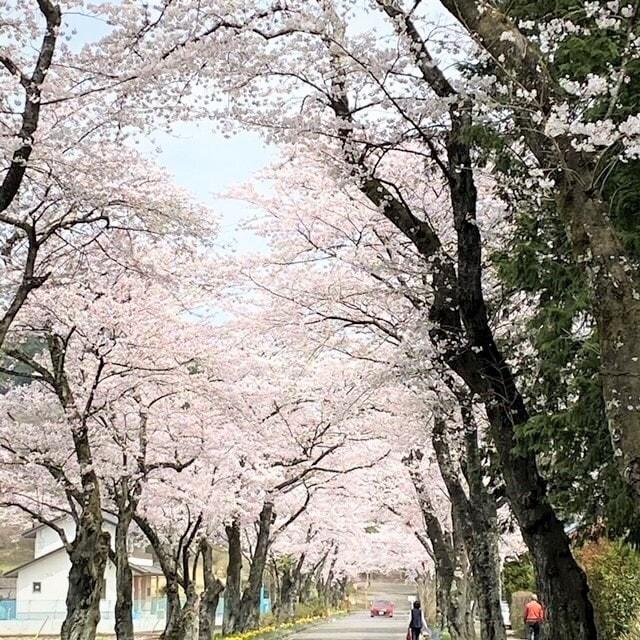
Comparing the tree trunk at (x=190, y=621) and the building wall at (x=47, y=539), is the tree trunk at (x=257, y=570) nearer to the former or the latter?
the tree trunk at (x=190, y=621)

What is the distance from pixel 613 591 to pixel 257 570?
10160 mm

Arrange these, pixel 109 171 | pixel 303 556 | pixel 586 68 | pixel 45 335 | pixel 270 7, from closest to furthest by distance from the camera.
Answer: pixel 586 68
pixel 270 7
pixel 109 171
pixel 45 335
pixel 303 556

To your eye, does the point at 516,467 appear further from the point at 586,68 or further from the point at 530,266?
the point at 586,68

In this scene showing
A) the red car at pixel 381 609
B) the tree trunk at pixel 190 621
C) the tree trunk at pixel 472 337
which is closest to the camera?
the tree trunk at pixel 472 337

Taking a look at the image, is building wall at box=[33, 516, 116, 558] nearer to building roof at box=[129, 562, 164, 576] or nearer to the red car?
building roof at box=[129, 562, 164, 576]

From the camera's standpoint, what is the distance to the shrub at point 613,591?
15570 mm

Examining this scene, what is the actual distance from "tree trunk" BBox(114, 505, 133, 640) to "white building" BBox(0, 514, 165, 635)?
17736 millimetres

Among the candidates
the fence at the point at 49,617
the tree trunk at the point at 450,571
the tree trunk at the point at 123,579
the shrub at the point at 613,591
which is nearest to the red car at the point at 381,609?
the fence at the point at 49,617

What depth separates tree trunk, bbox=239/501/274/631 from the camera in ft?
76.4

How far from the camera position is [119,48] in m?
8.66

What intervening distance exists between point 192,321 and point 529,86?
13.2 metres

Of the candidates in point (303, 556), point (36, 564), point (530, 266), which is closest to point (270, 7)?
point (530, 266)

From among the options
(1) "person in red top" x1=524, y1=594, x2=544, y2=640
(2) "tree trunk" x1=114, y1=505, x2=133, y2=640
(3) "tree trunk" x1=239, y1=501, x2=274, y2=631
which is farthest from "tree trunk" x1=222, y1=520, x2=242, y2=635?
(1) "person in red top" x1=524, y1=594, x2=544, y2=640

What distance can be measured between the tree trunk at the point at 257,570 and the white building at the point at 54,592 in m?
11.7
